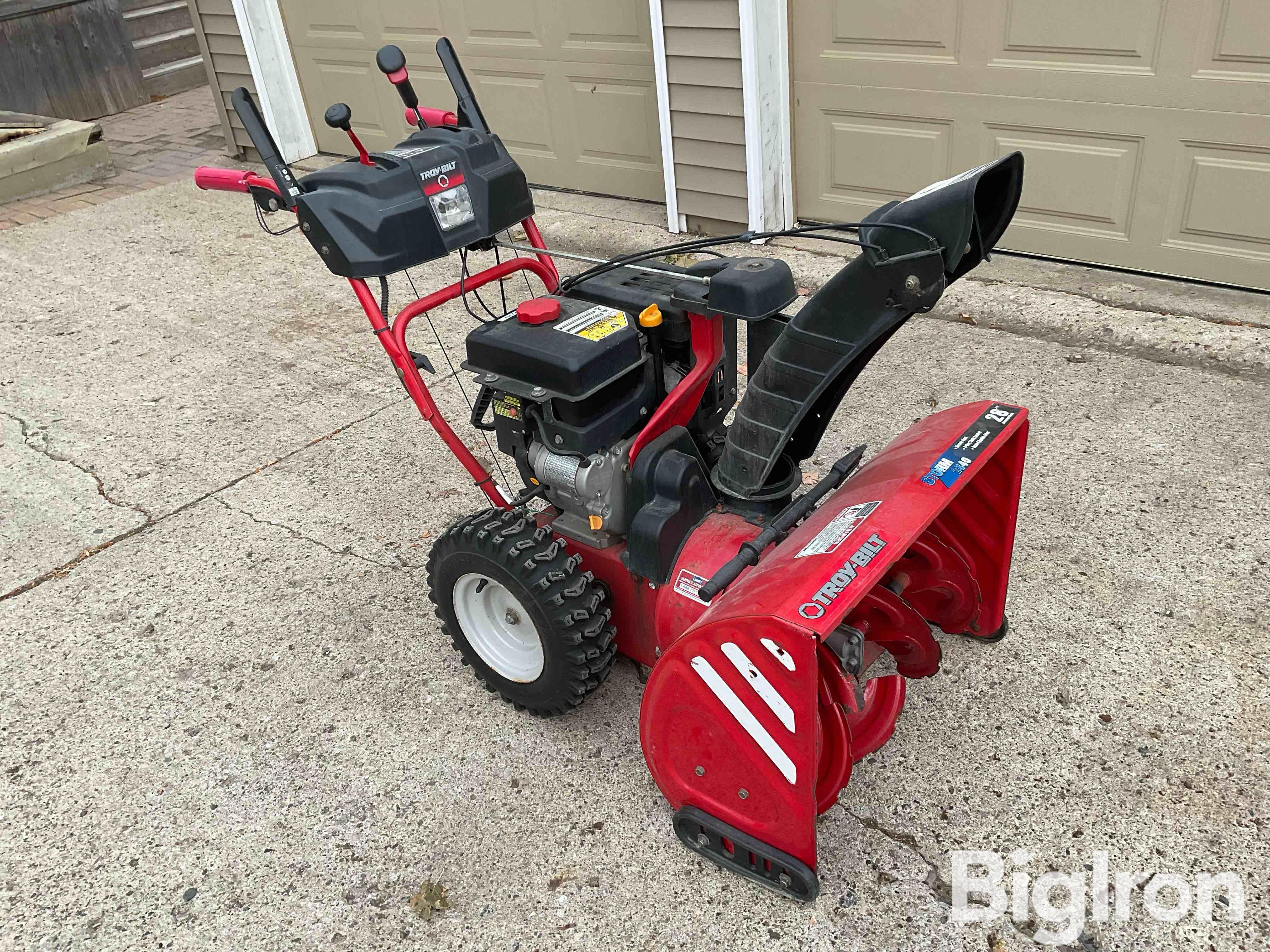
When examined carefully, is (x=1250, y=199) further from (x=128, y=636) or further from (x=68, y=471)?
(x=68, y=471)

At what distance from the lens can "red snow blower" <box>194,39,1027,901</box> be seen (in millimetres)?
2000

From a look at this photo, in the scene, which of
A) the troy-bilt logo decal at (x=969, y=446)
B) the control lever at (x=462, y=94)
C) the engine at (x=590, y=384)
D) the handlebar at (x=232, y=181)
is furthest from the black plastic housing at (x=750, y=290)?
the handlebar at (x=232, y=181)

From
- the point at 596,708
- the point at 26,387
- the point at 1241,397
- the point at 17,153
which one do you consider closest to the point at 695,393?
the point at 596,708

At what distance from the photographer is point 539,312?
2.48 m

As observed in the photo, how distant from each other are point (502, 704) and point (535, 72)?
4585mm

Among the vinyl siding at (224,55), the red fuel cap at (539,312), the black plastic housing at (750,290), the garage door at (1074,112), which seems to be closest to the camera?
the black plastic housing at (750,290)

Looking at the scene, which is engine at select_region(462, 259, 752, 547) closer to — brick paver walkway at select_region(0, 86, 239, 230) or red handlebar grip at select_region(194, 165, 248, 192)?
red handlebar grip at select_region(194, 165, 248, 192)

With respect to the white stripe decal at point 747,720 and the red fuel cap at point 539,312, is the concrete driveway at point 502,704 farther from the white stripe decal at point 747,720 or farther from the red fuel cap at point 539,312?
the red fuel cap at point 539,312

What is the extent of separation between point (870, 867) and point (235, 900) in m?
1.50

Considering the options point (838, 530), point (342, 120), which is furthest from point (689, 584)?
point (342, 120)

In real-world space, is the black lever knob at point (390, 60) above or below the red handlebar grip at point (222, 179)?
above

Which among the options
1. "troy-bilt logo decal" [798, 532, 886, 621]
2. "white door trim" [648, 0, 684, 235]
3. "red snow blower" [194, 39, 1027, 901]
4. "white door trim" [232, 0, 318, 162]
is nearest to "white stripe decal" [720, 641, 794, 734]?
"red snow blower" [194, 39, 1027, 901]

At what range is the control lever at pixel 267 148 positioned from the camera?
2.59 metres

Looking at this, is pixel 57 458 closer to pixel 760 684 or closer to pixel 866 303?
pixel 760 684
